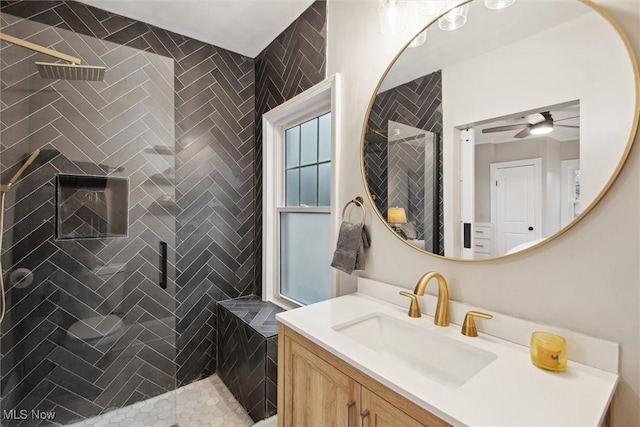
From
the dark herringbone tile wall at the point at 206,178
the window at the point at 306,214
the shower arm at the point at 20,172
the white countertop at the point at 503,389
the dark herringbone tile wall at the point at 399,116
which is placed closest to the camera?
the white countertop at the point at 503,389

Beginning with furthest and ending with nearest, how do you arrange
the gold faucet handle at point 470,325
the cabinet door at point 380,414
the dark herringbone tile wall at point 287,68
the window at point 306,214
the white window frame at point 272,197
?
the white window frame at point 272,197 < the window at point 306,214 < the dark herringbone tile wall at point 287,68 < the gold faucet handle at point 470,325 < the cabinet door at point 380,414

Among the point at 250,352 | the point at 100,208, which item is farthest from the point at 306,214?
the point at 100,208

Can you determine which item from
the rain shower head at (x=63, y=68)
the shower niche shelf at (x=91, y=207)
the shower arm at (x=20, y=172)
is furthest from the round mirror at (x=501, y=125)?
the shower arm at (x=20, y=172)

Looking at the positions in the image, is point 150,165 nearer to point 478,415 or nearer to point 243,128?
point 243,128

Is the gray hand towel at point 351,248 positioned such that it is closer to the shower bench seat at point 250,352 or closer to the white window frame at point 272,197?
the shower bench seat at point 250,352

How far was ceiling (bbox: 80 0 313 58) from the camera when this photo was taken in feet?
6.24

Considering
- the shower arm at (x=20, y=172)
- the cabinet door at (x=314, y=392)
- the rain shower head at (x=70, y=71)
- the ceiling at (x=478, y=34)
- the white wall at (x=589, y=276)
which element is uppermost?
the rain shower head at (x=70, y=71)

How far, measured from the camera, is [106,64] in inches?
67.5

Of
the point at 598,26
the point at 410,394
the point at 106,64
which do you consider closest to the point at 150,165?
the point at 106,64

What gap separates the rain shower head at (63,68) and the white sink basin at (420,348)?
6.40 feet

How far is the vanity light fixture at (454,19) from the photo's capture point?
3.61ft

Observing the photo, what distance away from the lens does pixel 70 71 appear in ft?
5.40

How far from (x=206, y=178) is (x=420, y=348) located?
197 cm

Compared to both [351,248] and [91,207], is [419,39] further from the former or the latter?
[91,207]
